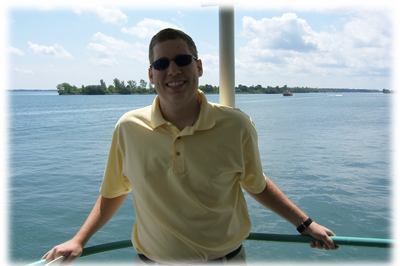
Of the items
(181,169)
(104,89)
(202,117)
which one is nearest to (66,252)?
(181,169)

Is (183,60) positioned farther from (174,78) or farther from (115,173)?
(115,173)

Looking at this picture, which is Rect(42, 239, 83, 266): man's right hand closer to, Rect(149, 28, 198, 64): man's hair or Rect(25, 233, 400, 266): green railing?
Rect(25, 233, 400, 266): green railing

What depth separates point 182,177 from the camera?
1.42 m

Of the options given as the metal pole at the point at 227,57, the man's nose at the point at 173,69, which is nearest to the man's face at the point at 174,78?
the man's nose at the point at 173,69

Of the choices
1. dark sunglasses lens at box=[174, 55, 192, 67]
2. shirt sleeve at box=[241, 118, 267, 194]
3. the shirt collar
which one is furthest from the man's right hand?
dark sunglasses lens at box=[174, 55, 192, 67]

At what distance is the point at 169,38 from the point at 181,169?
0.58 meters

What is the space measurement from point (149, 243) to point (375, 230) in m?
10.4

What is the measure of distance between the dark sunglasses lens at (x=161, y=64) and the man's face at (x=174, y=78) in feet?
0.05

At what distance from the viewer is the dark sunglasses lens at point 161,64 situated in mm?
1515

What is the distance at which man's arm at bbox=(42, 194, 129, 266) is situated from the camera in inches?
56.6

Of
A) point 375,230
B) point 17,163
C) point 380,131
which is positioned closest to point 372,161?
point 375,230

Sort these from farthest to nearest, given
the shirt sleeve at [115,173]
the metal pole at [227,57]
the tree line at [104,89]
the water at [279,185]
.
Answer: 1. the tree line at [104,89]
2. the water at [279,185]
3. the metal pole at [227,57]
4. the shirt sleeve at [115,173]

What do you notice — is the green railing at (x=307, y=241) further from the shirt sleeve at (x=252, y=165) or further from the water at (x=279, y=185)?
the water at (x=279, y=185)

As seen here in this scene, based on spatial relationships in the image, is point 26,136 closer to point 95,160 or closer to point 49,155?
point 49,155
